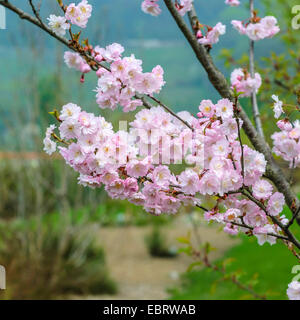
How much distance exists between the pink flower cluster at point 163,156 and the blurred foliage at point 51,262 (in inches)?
157

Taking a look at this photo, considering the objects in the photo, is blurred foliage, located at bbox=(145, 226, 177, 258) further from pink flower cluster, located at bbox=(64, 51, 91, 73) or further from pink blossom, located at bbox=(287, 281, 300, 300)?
pink blossom, located at bbox=(287, 281, 300, 300)

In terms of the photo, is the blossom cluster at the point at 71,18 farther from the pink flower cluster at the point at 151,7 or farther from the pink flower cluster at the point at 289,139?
the pink flower cluster at the point at 289,139

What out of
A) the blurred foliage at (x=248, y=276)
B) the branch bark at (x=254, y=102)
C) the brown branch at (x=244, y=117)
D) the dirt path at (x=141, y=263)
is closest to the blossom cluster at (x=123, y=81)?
the brown branch at (x=244, y=117)

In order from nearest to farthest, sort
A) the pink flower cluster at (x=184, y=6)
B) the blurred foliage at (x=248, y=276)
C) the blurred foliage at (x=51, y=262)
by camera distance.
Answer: the pink flower cluster at (x=184, y=6) → the blurred foliage at (x=51, y=262) → the blurred foliage at (x=248, y=276)

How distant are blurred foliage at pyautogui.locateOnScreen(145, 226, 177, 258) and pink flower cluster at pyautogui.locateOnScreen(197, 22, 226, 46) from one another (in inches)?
301

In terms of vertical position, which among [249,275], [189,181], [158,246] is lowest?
[158,246]

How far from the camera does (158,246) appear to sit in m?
9.06

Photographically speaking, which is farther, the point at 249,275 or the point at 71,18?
the point at 249,275

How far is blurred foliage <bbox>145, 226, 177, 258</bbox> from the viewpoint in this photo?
9047mm

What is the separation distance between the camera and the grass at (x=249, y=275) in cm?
546

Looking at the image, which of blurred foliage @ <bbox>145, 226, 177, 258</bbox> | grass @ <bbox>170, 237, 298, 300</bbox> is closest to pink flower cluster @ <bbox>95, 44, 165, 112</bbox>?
grass @ <bbox>170, 237, 298, 300</bbox>

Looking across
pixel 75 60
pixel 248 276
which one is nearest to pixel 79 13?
pixel 75 60

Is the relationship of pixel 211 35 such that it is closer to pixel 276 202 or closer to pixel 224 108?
pixel 224 108

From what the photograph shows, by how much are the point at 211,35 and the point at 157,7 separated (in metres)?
0.24
